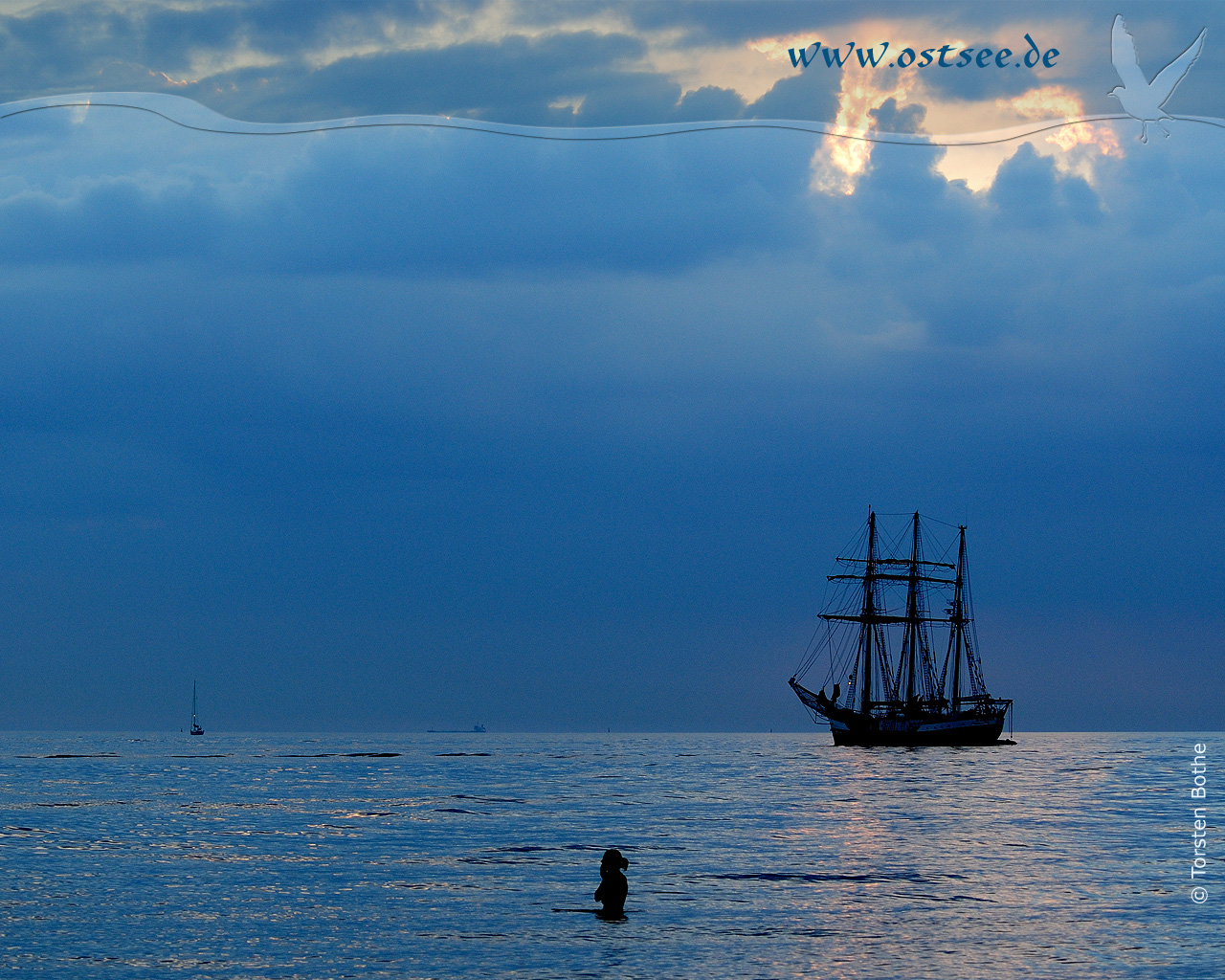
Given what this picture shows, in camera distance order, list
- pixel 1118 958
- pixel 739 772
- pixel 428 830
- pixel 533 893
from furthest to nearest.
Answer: pixel 739 772 < pixel 428 830 < pixel 533 893 < pixel 1118 958

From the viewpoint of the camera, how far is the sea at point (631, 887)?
29.1m

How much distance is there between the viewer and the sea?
29094 millimetres

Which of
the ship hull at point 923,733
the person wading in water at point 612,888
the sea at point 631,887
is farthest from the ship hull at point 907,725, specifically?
the person wading in water at point 612,888

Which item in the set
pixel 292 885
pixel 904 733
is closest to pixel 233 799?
pixel 292 885

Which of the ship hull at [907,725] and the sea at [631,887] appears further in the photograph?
the ship hull at [907,725]

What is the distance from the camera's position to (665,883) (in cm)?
4106

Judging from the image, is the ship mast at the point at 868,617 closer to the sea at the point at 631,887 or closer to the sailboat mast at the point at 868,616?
the sailboat mast at the point at 868,616

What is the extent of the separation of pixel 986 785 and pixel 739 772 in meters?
37.7

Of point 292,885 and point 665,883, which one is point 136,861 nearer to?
point 292,885

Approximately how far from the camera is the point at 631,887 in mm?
40062

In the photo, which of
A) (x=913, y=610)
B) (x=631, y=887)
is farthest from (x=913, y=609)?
(x=631, y=887)

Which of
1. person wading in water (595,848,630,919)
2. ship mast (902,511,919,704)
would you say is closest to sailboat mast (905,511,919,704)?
ship mast (902,511,919,704)

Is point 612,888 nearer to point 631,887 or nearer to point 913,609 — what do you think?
point 631,887

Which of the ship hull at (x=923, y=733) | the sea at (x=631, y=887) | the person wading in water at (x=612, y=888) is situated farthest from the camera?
→ the ship hull at (x=923, y=733)
